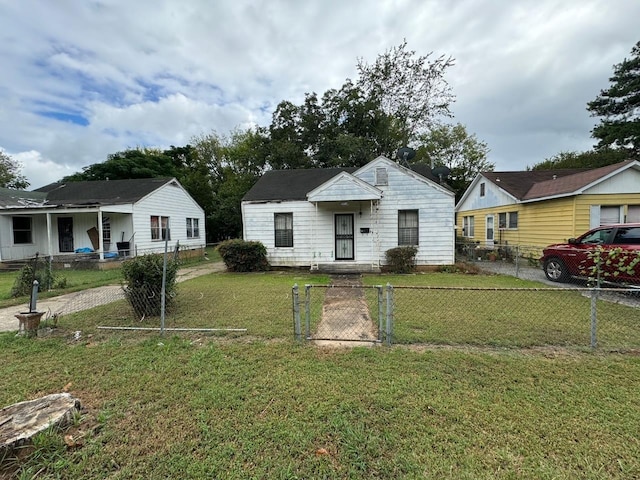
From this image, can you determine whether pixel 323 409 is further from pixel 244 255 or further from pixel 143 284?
pixel 244 255

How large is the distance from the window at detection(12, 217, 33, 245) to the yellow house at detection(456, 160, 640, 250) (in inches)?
965

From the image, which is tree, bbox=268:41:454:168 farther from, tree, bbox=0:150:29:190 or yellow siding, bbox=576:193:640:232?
tree, bbox=0:150:29:190

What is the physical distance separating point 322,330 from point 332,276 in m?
6.01

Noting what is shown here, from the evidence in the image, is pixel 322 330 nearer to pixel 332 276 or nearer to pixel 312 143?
pixel 332 276

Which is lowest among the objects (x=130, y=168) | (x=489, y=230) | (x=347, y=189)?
(x=489, y=230)

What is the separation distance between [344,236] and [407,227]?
2597 mm

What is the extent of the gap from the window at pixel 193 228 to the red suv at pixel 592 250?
65.9ft

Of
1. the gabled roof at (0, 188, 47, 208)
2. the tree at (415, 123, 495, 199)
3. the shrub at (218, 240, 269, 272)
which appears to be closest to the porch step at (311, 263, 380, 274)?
the shrub at (218, 240, 269, 272)

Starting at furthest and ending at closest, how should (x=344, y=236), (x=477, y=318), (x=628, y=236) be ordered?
(x=344, y=236)
(x=628, y=236)
(x=477, y=318)

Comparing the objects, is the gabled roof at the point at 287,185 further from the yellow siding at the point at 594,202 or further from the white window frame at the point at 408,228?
the yellow siding at the point at 594,202

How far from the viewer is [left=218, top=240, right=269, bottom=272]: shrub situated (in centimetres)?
1222

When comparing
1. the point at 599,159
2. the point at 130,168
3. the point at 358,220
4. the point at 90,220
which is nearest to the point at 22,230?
the point at 90,220

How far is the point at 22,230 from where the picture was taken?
15.4 metres

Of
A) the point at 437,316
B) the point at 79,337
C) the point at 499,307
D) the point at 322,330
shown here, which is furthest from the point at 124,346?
the point at 499,307
